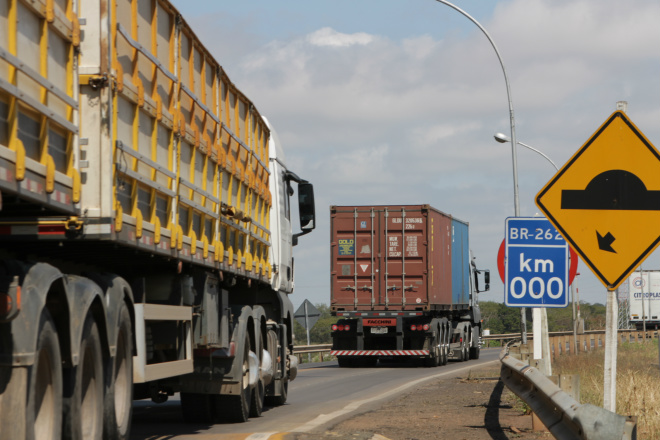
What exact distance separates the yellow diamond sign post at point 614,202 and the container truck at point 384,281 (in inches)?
861

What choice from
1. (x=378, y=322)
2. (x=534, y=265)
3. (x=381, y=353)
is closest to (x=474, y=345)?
(x=381, y=353)

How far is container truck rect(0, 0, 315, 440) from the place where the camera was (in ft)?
21.0

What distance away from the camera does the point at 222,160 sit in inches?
469

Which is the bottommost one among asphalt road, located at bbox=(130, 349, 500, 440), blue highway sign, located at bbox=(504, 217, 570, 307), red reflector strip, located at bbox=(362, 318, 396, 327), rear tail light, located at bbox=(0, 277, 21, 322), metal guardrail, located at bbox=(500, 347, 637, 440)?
asphalt road, located at bbox=(130, 349, 500, 440)

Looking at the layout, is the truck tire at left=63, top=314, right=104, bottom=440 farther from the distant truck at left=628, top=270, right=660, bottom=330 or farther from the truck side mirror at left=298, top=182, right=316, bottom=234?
the distant truck at left=628, top=270, right=660, bottom=330

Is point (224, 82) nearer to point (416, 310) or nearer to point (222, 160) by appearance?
point (222, 160)

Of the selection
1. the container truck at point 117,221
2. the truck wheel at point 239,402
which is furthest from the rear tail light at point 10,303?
the truck wheel at point 239,402

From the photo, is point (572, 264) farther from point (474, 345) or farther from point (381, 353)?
point (474, 345)

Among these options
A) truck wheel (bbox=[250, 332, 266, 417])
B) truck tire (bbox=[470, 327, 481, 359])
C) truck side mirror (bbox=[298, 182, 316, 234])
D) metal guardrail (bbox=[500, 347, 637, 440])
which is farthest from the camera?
truck tire (bbox=[470, 327, 481, 359])

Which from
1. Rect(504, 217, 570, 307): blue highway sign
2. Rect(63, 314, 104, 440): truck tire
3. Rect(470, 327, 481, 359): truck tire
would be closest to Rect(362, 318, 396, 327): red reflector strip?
Rect(470, 327, 481, 359): truck tire

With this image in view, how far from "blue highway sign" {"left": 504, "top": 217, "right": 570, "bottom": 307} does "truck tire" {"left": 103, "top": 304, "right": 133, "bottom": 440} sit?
470 centimetres

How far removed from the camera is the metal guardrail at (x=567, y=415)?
5855mm

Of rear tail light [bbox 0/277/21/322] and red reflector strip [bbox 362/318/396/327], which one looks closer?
rear tail light [bbox 0/277/21/322]

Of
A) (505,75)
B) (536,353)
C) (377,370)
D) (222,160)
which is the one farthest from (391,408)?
(377,370)
